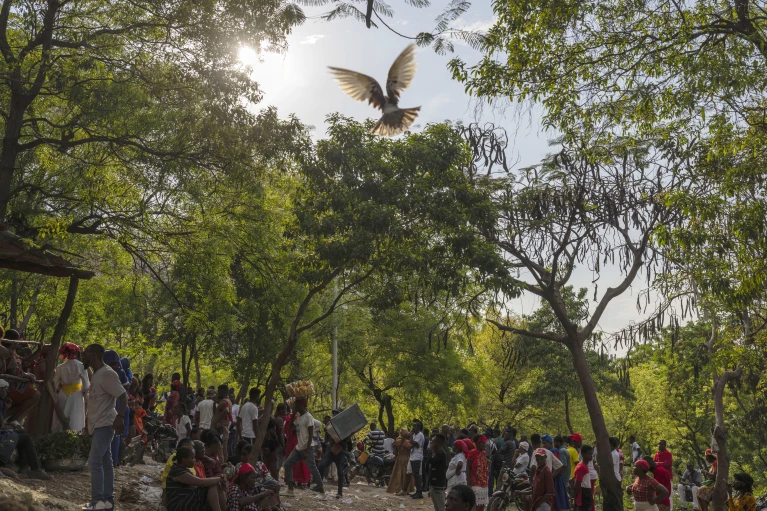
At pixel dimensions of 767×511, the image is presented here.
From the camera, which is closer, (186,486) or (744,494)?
(186,486)

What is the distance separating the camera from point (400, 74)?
1418 cm

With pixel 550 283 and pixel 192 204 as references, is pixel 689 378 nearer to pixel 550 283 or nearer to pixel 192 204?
pixel 550 283

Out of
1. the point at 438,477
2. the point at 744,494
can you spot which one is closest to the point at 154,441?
the point at 438,477

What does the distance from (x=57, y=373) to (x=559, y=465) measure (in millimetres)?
8447

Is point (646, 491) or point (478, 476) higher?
point (646, 491)

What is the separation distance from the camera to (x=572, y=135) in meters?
11.1

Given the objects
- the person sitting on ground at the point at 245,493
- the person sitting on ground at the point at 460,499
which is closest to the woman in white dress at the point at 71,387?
the person sitting on ground at the point at 245,493

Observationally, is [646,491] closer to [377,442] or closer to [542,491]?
[542,491]

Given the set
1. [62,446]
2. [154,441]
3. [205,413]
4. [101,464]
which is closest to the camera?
[101,464]

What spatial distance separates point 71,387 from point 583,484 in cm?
848

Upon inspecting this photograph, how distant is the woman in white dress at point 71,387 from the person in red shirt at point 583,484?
26.7 feet

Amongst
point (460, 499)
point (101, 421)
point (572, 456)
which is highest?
point (572, 456)

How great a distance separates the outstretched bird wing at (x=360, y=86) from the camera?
47.9ft

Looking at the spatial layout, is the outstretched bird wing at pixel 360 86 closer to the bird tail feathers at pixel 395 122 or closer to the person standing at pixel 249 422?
the bird tail feathers at pixel 395 122
